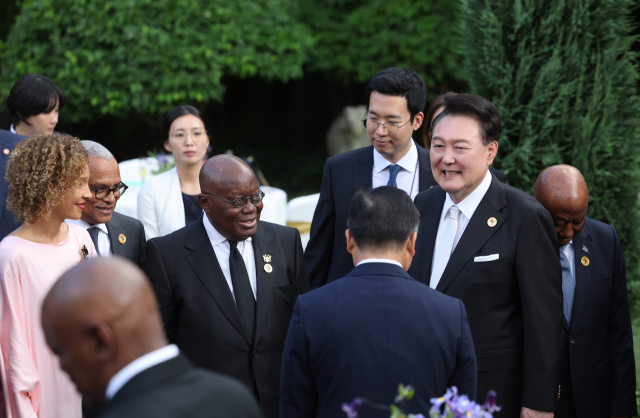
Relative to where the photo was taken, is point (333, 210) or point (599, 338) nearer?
point (599, 338)

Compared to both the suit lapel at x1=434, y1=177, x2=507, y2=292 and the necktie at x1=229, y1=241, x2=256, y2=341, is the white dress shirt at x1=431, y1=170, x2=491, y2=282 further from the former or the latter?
the necktie at x1=229, y1=241, x2=256, y2=341

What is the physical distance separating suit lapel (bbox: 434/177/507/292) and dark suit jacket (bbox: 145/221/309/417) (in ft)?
2.86

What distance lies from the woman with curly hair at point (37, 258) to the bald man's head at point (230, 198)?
62 centimetres

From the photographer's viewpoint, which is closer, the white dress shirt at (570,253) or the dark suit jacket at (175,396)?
the dark suit jacket at (175,396)

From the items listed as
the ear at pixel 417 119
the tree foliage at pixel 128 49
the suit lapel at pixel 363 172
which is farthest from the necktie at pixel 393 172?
the tree foliage at pixel 128 49

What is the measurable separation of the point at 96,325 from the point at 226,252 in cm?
187

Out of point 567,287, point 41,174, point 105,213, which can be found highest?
point 41,174

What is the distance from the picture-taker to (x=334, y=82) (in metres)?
16.7

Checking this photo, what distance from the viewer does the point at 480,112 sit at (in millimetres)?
3215

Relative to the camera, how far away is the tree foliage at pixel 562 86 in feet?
17.8

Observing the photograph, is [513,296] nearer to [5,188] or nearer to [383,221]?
[383,221]

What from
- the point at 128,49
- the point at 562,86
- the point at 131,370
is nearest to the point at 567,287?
the point at 562,86

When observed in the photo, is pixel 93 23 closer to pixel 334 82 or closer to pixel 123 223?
pixel 334 82

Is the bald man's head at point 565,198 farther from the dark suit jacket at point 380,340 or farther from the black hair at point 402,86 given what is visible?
the dark suit jacket at point 380,340
